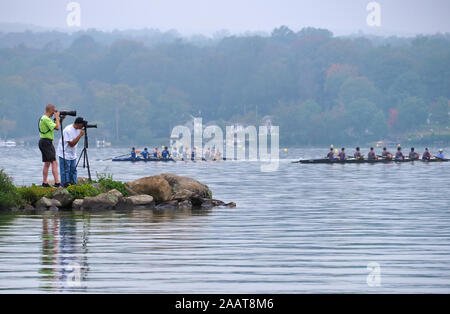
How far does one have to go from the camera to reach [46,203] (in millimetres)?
26422

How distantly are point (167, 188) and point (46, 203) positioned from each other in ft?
11.9

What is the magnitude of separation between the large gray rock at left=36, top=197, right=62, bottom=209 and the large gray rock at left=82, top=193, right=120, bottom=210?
741mm

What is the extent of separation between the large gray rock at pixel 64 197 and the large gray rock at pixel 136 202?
4.33 feet

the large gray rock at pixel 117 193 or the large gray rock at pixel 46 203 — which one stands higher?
the large gray rock at pixel 117 193

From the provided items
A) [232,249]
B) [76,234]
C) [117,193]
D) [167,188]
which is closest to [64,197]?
[117,193]

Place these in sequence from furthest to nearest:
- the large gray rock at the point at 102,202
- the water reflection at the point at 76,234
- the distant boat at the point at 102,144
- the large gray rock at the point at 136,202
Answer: the distant boat at the point at 102,144
the large gray rock at the point at 136,202
the large gray rock at the point at 102,202
the water reflection at the point at 76,234

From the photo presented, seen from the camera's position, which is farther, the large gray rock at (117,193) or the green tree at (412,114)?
the green tree at (412,114)

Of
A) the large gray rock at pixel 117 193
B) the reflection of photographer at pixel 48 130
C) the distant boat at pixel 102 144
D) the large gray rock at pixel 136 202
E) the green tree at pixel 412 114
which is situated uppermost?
the green tree at pixel 412 114

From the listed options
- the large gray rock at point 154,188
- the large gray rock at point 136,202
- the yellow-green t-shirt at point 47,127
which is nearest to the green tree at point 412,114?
the large gray rock at point 154,188

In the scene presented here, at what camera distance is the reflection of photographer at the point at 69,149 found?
26312 millimetres

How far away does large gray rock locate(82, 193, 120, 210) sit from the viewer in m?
26.5

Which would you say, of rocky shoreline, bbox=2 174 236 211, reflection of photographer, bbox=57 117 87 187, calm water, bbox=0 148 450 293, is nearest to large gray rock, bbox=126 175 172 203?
rocky shoreline, bbox=2 174 236 211

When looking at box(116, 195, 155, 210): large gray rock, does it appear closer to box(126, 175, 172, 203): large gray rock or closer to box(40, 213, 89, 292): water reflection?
box(126, 175, 172, 203): large gray rock

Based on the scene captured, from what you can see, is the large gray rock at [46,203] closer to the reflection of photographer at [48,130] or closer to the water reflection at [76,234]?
the reflection of photographer at [48,130]
